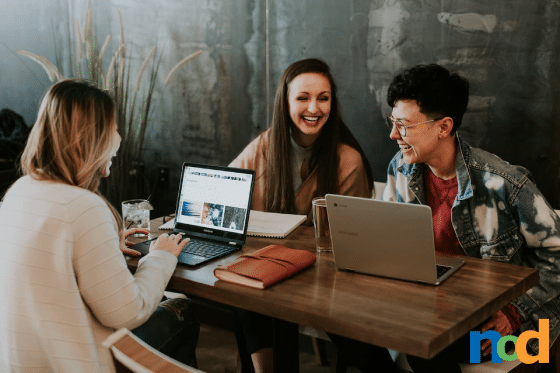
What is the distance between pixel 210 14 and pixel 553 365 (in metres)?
2.61

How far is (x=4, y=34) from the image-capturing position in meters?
4.20

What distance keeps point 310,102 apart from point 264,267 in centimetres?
109

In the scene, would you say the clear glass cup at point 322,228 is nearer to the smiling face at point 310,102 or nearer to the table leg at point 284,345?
the table leg at point 284,345

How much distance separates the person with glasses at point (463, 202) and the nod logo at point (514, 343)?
0.02m

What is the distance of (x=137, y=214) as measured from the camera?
7.26 feet

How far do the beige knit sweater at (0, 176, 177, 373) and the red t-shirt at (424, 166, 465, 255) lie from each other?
1.09 metres

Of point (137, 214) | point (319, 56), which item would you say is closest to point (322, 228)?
point (137, 214)

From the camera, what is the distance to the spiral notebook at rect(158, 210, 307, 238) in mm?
2104

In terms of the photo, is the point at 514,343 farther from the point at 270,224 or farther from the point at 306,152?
the point at 306,152

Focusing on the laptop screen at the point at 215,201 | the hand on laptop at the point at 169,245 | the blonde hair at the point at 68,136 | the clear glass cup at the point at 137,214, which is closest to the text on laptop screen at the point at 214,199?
the laptop screen at the point at 215,201

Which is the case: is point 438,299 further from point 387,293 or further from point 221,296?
point 221,296

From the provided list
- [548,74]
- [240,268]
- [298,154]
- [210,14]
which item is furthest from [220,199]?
[210,14]

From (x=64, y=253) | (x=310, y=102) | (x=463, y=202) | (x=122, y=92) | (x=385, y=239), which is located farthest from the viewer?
(x=122, y=92)

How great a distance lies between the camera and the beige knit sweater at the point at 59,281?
1.42m
